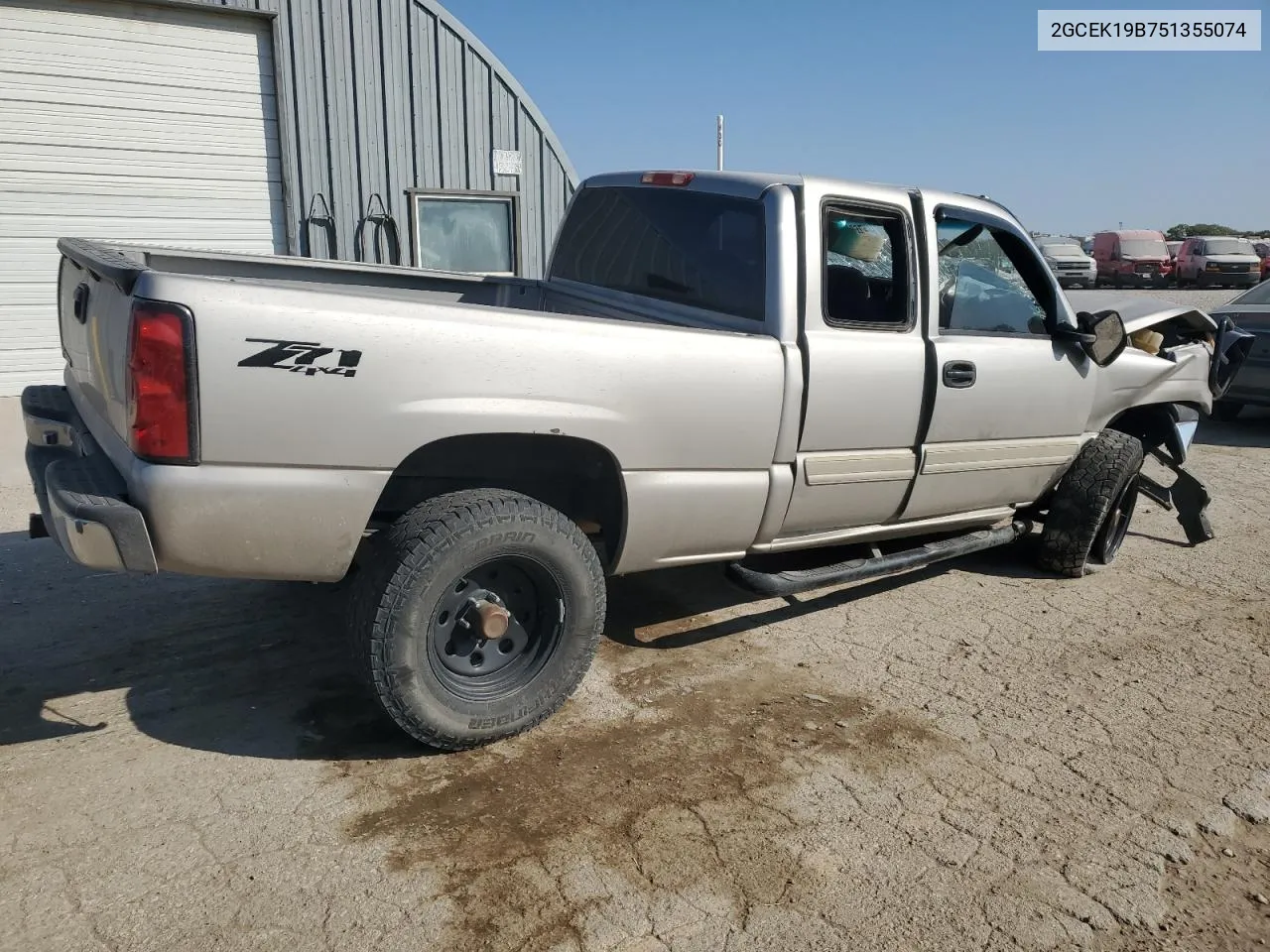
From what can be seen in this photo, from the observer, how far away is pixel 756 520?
3930 mm

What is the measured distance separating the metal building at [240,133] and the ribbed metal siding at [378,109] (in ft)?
0.05

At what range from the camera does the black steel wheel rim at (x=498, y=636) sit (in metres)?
3.34

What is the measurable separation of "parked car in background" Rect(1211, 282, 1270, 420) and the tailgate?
9.24 metres

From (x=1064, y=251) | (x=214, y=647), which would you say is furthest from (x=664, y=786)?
(x=1064, y=251)

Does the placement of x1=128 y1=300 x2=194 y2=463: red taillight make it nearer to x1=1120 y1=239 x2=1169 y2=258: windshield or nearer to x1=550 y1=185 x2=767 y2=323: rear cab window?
x1=550 y1=185 x2=767 y2=323: rear cab window

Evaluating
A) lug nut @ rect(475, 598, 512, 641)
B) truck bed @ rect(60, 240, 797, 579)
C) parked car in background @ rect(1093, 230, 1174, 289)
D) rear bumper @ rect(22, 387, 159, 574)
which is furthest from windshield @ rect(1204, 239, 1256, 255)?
rear bumper @ rect(22, 387, 159, 574)

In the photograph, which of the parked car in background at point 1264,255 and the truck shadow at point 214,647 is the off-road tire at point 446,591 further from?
the parked car in background at point 1264,255

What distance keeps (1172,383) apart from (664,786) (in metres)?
4.21

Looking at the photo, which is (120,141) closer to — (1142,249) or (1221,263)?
(1142,249)

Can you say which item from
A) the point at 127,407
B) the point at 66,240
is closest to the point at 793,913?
the point at 127,407

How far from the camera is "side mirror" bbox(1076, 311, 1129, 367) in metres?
4.82

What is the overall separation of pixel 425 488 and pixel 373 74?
7704 mm

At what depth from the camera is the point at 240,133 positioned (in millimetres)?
9633

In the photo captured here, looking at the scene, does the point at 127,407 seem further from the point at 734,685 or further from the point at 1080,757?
the point at 1080,757
